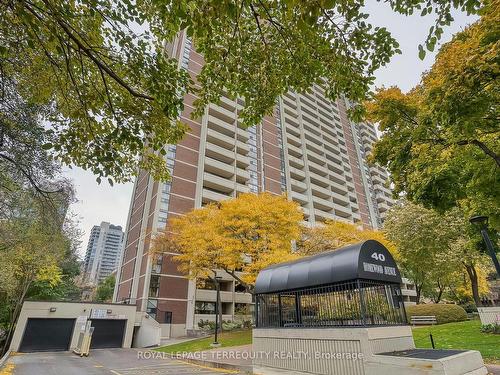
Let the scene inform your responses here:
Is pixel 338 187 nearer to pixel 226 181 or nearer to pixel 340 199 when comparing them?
pixel 340 199

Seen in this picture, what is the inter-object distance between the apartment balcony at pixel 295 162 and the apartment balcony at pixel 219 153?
14707 mm

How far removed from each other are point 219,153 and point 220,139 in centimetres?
244

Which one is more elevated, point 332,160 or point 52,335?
point 332,160

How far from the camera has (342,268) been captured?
944cm

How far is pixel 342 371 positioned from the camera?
855 centimetres

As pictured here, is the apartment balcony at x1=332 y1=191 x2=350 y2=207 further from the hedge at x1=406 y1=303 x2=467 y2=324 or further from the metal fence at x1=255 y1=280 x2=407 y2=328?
the metal fence at x1=255 y1=280 x2=407 y2=328

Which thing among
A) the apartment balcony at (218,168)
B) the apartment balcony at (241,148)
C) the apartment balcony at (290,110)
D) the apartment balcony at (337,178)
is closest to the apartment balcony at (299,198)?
the apartment balcony at (241,148)

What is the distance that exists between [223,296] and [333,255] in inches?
1091

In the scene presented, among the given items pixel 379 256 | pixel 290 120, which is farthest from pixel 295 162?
pixel 379 256

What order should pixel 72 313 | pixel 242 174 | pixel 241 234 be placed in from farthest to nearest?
pixel 242 174 → pixel 241 234 → pixel 72 313

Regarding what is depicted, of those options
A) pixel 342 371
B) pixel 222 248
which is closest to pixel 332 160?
pixel 222 248

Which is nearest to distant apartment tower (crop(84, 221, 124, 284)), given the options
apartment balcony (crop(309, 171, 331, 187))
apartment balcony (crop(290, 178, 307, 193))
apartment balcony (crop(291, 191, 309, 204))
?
apartment balcony (crop(309, 171, 331, 187))

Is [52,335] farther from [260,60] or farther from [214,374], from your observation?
[260,60]

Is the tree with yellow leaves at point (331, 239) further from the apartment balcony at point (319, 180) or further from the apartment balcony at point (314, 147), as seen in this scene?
the apartment balcony at point (314, 147)
